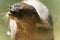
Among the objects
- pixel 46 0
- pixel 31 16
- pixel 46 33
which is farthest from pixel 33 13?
pixel 46 0

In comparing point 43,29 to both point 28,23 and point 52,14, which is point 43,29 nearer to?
point 28,23

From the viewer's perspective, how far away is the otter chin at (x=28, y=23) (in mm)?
569

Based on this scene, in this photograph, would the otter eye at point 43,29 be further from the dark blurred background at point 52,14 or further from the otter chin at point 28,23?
the dark blurred background at point 52,14

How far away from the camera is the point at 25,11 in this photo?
568 mm

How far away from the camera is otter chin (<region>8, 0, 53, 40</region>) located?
1.87 feet

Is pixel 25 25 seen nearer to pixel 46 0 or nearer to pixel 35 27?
pixel 35 27

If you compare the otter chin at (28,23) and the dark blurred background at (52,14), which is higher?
the dark blurred background at (52,14)

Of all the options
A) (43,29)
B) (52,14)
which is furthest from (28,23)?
(52,14)

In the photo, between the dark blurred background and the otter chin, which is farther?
the dark blurred background

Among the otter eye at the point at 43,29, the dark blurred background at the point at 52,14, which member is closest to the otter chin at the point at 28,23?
the otter eye at the point at 43,29

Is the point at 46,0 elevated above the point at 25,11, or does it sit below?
above

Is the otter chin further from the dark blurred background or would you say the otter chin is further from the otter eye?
the dark blurred background

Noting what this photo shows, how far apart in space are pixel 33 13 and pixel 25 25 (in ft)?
0.14

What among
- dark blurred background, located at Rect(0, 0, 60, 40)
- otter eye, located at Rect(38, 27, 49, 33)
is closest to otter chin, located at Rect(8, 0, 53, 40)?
otter eye, located at Rect(38, 27, 49, 33)
